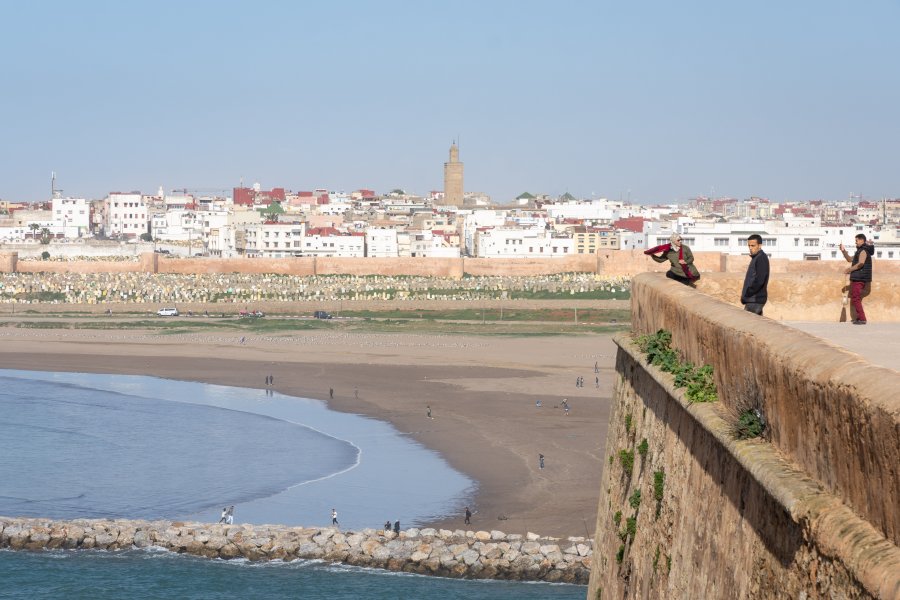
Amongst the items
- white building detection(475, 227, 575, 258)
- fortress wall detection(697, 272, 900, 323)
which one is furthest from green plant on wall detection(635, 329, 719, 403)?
white building detection(475, 227, 575, 258)

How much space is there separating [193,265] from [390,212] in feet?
180

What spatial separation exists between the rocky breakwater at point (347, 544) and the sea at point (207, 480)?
0.84 ft

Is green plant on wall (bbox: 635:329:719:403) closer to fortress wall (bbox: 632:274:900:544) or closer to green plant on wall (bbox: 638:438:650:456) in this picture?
fortress wall (bbox: 632:274:900:544)

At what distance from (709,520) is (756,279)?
10.5ft

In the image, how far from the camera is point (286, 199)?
17738 cm

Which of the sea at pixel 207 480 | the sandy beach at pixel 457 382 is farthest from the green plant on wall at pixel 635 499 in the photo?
the sandy beach at pixel 457 382

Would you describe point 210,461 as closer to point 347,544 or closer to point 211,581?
point 347,544

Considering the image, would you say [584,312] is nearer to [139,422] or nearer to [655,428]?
[139,422]

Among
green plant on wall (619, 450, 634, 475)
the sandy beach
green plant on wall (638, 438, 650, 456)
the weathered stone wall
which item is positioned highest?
the weathered stone wall

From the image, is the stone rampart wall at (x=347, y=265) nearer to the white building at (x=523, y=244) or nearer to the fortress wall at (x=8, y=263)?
the fortress wall at (x=8, y=263)

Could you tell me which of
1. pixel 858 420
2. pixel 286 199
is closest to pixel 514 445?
pixel 858 420

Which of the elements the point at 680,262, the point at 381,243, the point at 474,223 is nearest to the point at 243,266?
the point at 381,243

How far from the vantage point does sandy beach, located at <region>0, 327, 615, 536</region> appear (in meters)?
26.5

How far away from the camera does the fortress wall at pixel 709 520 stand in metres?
3.49
